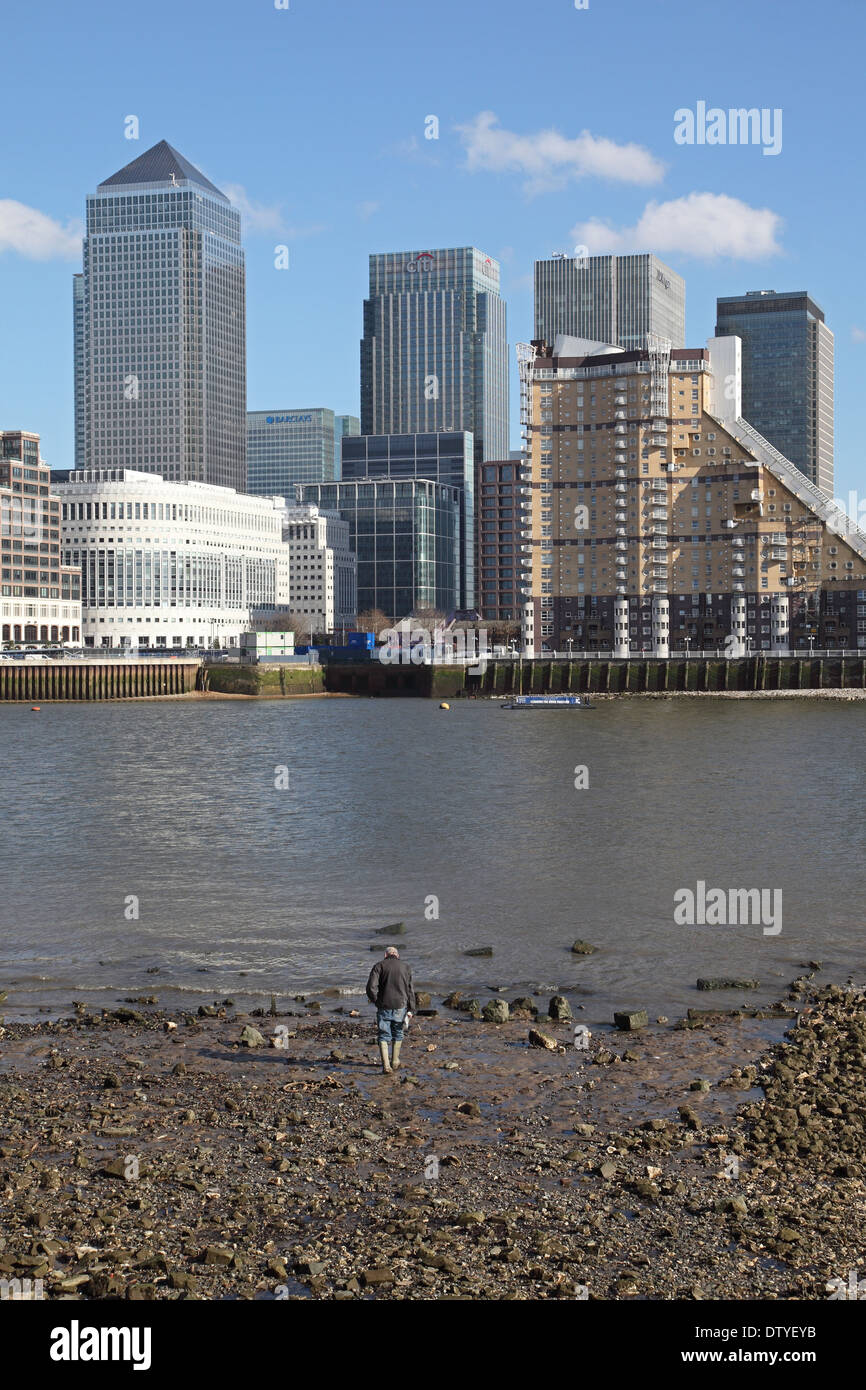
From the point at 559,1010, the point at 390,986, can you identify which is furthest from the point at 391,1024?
the point at 559,1010

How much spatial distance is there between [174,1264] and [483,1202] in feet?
15.8

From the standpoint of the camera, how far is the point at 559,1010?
33938 mm

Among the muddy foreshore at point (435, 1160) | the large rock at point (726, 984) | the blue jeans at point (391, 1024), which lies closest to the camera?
the muddy foreshore at point (435, 1160)

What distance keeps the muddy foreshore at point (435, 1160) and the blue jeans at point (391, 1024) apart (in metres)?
0.80

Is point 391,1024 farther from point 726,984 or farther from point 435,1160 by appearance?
point 726,984

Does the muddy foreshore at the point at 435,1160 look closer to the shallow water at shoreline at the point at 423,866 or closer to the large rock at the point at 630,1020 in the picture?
the large rock at the point at 630,1020

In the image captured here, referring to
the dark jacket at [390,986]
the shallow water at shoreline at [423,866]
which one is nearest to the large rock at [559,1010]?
the shallow water at shoreline at [423,866]

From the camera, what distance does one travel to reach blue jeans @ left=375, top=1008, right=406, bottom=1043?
1123 inches

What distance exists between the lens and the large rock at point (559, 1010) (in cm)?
3381

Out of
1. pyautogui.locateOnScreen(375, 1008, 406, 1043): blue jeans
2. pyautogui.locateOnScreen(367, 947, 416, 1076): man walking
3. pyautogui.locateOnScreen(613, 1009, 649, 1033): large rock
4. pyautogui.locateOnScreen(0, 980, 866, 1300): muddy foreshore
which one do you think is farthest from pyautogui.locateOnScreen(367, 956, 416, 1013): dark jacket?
pyautogui.locateOnScreen(613, 1009, 649, 1033): large rock

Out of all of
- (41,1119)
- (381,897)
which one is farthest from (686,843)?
(41,1119)

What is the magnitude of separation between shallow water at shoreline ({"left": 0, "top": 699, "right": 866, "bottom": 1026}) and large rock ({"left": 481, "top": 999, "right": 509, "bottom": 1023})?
2281mm

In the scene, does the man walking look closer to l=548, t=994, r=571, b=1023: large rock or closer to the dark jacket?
the dark jacket
